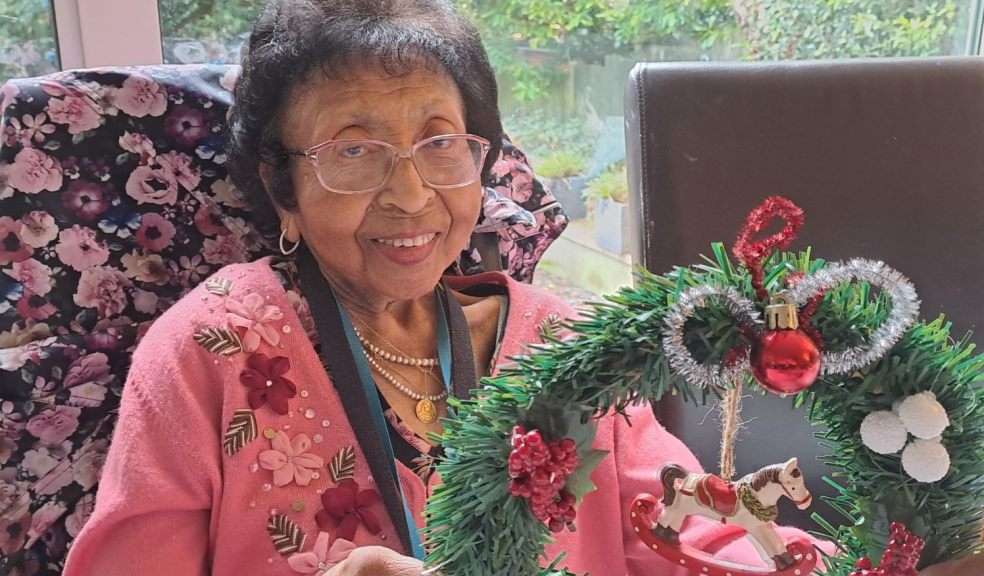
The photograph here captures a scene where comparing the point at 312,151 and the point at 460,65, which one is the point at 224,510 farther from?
the point at 460,65

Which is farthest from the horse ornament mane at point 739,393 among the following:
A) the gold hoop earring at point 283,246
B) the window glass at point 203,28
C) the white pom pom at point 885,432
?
the window glass at point 203,28

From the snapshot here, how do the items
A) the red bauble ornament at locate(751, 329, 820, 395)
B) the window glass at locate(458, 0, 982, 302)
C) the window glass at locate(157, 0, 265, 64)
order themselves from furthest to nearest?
the window glass at locate(458, 0, 982, 302) < the window glass at locate(157, 0, 265, 64) < the red bauble ornament at locate(751, 329, 820, 395)

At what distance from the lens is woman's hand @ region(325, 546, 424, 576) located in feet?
2.53

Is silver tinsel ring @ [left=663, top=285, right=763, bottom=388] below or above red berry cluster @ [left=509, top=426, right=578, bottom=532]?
above

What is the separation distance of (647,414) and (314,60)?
2.08 feet

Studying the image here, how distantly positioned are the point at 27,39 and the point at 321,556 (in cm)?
111

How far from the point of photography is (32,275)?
3.72 ft

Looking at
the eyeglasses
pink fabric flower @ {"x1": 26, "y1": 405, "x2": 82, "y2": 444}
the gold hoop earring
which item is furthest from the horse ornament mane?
pink fabric flower @ {"x1": 26, "y1": 405, "x2": 82, "y2": 444}

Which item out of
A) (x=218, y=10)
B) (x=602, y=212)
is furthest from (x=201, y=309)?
(x=602, y=212)

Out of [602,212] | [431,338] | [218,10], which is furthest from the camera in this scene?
[602,212]

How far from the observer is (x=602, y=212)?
2.01 m

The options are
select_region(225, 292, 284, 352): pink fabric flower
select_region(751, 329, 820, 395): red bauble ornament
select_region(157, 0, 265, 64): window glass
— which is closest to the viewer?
select_region(751, 329, 820, 395): red bauble ornament

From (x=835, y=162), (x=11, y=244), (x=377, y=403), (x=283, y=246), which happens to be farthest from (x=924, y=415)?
(x=11, y=244)

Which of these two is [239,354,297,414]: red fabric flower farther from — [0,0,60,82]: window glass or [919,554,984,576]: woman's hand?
[0,0,60,82]: window glass
